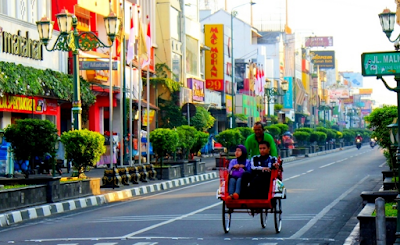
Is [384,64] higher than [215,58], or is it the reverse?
[215,58]

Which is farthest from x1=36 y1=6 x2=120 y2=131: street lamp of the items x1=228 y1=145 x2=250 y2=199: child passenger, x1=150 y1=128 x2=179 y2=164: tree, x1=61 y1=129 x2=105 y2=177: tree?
x1=228 y1=145 x2=250 y2=199: child passenger

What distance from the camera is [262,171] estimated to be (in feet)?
44.5

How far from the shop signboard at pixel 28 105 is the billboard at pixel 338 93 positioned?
14591cm

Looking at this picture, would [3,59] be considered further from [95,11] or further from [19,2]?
[95,11]

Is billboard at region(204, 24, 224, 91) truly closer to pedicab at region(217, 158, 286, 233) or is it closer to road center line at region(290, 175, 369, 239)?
road center line at region(290, 175, 369, 239)

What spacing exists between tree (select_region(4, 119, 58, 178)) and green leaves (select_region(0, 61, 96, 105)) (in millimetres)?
10185

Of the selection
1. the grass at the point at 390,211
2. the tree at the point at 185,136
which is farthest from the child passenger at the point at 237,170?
the tree at the point at 185,136

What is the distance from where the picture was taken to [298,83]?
125500mm

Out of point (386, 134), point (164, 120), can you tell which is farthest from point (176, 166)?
point (164, 120)

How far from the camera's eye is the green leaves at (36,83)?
98.7 ft

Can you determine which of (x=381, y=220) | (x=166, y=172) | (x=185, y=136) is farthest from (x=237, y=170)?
(x=185, y=136)

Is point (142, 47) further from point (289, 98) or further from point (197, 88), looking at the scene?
point (289, 98)

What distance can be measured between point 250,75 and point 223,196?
255 ft

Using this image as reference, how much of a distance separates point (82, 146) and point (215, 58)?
53.9 metres
